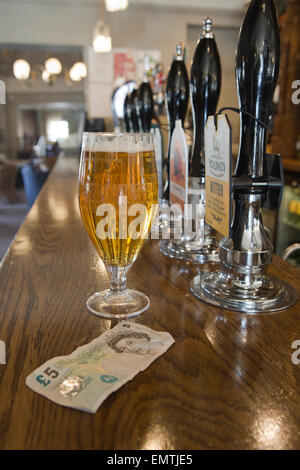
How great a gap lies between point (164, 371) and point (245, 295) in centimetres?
21

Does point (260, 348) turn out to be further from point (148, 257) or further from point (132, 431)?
point (148, 257)

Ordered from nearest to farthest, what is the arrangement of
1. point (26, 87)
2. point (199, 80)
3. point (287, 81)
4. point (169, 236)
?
point (199, 80)
point (169, 236)
point (287, 81)
point (26, 87)

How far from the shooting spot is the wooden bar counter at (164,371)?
1.03 feet

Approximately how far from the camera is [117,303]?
1.81 ft

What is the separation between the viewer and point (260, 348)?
44 centimetres

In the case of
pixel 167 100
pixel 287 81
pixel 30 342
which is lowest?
pixel 30 342

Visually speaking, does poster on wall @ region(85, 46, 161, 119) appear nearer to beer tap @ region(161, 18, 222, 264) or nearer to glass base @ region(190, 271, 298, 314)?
beer tap @ region(161, 18, 222, 264)

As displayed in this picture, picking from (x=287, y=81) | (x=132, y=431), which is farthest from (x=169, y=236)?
(x=287, y=81)

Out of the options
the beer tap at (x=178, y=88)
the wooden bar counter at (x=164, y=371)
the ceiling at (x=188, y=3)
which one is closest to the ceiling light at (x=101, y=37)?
the ceiling at (x=188, y=3)

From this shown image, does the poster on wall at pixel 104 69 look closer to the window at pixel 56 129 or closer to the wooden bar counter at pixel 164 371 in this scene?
the wooden bar counter at pixel 164 371

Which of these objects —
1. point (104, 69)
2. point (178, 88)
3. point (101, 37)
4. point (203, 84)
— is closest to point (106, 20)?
point (104, 69)

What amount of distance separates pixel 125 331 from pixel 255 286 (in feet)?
0.70

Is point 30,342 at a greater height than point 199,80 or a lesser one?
lesser

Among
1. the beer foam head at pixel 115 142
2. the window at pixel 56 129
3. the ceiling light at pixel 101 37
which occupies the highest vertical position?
the ceiling light at pixel 101 37
